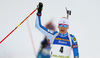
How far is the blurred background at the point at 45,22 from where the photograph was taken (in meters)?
2.86

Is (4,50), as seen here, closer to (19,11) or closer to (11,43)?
(11,43)

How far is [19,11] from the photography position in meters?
3.08

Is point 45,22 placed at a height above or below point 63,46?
above

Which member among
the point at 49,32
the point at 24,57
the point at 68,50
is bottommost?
the point at 24,57

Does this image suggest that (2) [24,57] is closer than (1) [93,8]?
Yes

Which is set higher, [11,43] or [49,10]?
[49,10]

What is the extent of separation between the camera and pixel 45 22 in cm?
273

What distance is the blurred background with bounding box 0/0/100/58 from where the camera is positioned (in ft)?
9.39

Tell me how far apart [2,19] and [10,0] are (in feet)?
1.01

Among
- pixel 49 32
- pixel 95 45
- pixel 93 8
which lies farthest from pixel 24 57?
pixel 93 8

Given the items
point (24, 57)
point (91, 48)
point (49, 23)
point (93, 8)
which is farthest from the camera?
point (93, 8)

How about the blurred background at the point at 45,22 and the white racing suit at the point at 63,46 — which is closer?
the white racing suit at the point at 63,46

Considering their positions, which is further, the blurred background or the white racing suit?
the blurred background

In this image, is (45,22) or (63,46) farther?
(45,22)
